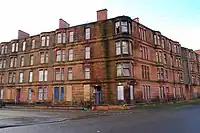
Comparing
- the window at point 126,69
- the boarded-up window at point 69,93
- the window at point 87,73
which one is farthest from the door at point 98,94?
the window at point 126,69

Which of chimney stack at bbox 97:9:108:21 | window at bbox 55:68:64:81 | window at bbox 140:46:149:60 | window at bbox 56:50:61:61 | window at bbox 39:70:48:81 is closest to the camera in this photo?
window at bbox 140:46:149:60

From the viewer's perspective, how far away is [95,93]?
31.6m

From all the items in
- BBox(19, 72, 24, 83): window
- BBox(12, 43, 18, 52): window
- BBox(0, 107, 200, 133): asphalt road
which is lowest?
BBox(0, 107, 200, 133): asphalt road

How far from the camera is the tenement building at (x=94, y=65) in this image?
30.6 m

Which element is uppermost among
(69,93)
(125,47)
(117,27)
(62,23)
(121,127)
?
(62,23)

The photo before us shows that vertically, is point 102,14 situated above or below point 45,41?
above

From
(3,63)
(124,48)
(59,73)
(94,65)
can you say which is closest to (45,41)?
(59,73)

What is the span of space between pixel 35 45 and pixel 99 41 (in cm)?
1512

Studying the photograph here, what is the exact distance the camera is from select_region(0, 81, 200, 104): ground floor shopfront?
29.4m

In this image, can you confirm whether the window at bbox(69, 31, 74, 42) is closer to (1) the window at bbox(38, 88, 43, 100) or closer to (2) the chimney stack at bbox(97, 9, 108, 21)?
(2) the chimney stack at bbox(97, 9, 108, 21)

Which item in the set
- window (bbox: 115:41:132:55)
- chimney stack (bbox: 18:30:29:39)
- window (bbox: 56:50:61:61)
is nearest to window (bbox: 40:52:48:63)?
window (bbox: 56:50:61:61)

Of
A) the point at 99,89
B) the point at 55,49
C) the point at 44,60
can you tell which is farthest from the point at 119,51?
the point at 44,60

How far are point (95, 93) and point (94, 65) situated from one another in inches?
186

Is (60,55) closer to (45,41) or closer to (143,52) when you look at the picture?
(45,41)
